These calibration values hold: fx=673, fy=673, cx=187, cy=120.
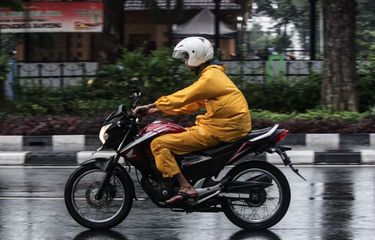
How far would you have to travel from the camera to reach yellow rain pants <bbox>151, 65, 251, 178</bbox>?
17.7 ft

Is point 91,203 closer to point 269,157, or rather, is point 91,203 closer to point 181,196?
point 181,196

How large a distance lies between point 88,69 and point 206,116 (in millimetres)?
12967

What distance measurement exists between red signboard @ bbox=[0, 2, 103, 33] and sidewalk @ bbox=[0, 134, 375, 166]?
652 cm

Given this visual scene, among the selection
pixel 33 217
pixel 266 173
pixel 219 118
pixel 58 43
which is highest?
pixel 58 43

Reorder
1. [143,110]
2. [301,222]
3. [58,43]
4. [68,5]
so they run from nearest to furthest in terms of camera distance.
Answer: [143,110] < [301,222] < [68,5] < [58,43]

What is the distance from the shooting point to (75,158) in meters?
9.91

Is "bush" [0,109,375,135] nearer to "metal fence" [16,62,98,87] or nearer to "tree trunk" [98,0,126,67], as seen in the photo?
"tree trunk" [98,0,126,67]

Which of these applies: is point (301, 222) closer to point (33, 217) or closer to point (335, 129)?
point (33, 217)

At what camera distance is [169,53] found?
13203 millimetres

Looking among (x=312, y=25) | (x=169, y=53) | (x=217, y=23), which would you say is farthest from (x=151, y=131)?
(x=312, y=25)

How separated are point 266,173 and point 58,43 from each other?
44.5ft

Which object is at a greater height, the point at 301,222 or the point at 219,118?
the point at 219,118

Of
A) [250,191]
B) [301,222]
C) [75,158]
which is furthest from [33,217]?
[75,158]

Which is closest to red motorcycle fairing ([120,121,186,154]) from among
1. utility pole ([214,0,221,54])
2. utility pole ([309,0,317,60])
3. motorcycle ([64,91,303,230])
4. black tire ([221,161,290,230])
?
motorcycle ([64,91,303,230])
